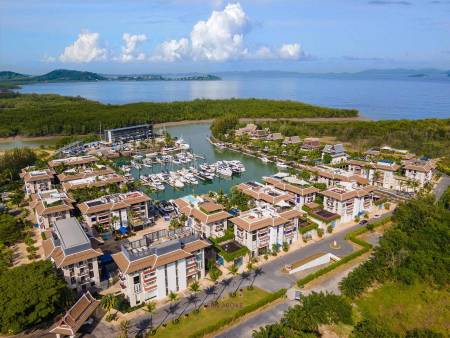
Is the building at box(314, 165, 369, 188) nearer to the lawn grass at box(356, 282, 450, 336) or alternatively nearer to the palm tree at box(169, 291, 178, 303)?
the lawn grass at box(356, 282, 450, 336)

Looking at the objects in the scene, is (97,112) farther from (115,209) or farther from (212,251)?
(212,251)

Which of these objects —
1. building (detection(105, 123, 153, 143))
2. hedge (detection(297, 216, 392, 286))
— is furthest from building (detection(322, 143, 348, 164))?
building (detection(105, 123, 153, 143))

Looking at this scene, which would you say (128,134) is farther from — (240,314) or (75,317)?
(240,314)

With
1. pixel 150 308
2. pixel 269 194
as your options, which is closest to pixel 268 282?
pixel 150 308

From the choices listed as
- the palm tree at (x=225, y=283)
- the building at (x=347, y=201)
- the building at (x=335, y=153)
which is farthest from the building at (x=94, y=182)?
the building at (x=335, y=153)

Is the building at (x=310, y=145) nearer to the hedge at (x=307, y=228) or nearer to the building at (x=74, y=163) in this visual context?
the hedge at (x=307, y=228)

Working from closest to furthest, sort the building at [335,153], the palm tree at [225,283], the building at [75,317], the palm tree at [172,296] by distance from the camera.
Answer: the building at [75,317] < the palm tree at [172,296] < the palm tree at [225,283] < the building at [335,153]
